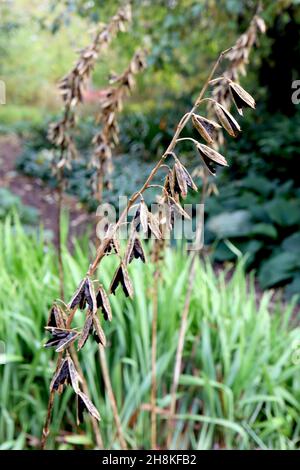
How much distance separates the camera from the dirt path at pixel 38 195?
5274 mm

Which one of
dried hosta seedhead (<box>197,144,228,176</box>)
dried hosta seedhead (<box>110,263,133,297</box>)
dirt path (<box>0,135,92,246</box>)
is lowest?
dried hosta seedhead (<box>110,263,133,297</box>)

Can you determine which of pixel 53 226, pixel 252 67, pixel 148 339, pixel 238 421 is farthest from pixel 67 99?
pixel 252 67

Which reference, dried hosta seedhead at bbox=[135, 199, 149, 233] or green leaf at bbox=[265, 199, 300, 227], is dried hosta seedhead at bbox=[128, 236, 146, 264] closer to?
dried hosta seedhead at bbox=[135, 199, 149, 233]

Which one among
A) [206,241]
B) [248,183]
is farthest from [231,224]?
[248,183]

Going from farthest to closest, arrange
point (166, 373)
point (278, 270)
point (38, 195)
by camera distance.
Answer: point (38, 195) → point (278, 270) → point (166, 373)

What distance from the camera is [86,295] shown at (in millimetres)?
731

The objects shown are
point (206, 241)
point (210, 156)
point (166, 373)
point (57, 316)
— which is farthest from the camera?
point (206, 241)

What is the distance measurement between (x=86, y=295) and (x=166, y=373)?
1.40m

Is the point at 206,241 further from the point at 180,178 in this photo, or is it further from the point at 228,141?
the point at 180,178

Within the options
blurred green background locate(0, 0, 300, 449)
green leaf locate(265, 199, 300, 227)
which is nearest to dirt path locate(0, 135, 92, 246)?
blurred green background locate(0, 0, 300, 449)

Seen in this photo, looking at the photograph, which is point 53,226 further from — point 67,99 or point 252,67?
point 67,99

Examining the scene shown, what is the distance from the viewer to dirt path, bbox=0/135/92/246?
5274 millimetres

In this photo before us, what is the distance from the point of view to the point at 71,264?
2.27 meters

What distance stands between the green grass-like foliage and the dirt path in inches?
104
